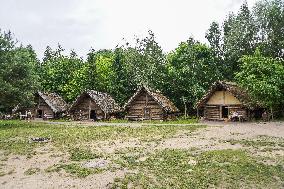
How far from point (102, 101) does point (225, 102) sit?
1555 cm

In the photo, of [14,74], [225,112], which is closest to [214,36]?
[225,112]

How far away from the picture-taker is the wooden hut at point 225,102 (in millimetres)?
41534

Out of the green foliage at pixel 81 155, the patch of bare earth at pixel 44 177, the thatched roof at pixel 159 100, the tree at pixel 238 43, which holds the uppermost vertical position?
the tree at pixel 238 43

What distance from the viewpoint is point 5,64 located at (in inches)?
1502

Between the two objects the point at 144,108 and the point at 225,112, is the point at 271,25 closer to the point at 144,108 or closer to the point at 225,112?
the point at 225,112

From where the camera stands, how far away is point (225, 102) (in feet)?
142

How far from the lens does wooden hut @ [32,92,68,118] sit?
51.5m

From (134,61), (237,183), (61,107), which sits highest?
(134,61)

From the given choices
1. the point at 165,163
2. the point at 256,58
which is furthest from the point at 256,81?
the point at 165,163

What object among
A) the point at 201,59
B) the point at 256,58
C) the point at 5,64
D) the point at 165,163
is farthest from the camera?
the point at 201,59

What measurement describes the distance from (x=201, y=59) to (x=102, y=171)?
40168mm

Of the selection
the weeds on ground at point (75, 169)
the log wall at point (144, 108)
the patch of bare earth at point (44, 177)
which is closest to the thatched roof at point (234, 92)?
the log wall at point (144, 108)

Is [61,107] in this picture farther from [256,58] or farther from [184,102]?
[256,58]

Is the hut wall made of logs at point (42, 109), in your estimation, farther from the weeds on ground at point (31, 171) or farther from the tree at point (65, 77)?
the weeds on ground at point (31, 171)
